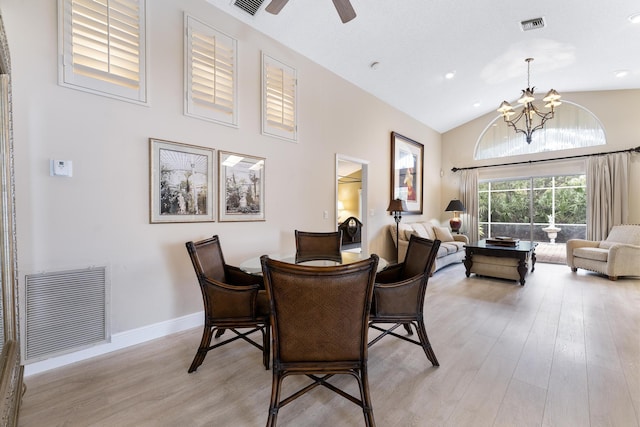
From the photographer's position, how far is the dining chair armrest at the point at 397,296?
6.48 ft

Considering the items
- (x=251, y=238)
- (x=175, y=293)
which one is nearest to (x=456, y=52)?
(x=251, y=238)

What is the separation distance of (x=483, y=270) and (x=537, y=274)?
3.85ft

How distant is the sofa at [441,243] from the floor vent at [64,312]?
423cm

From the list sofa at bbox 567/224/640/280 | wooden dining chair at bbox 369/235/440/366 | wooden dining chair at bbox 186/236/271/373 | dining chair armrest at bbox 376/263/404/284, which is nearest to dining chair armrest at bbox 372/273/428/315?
wooden dining chair at bbox 369/235/440/366

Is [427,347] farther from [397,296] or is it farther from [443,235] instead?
[443,235]

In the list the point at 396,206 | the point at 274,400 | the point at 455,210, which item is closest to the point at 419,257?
the point at 274,400

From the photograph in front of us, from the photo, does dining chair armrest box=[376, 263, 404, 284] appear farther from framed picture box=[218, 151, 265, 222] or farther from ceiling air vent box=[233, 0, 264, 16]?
ceiling air vent box=[233, 0, 264, 16]

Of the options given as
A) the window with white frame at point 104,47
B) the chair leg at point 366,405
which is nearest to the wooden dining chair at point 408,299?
the chair leg at point 366,405

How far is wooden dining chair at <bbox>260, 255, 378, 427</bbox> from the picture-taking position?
131 cm

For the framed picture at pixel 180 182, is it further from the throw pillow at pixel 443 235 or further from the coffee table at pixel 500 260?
the throw pillow at pixel 443 235

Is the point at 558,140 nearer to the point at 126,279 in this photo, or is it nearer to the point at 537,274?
the point at 537,274

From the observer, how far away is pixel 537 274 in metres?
5.05

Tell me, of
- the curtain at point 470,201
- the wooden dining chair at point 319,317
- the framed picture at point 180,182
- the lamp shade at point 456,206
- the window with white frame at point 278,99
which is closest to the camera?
the wooden dining chair at point 319,317

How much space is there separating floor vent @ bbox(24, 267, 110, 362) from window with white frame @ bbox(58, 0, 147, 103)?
150 centimetres
